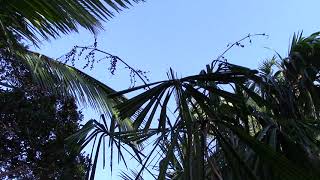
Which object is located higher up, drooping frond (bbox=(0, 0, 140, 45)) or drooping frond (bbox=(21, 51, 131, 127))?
drooping frond (bbox=(21, 51, 131, 127))

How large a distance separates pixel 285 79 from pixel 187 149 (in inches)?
61.8

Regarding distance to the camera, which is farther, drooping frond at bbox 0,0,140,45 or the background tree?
the background tree

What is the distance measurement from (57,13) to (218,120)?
100cm

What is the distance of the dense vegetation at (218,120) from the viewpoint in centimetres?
211

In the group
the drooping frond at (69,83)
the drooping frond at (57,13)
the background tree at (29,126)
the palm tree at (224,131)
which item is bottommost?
the palm tree at (224,131)

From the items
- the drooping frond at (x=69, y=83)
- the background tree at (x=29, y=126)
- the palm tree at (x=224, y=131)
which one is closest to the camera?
the palm tree at (x=224, y=131)

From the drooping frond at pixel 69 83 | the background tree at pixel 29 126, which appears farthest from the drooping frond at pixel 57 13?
the background tree at pixel 29 126

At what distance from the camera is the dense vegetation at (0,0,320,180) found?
2105mm

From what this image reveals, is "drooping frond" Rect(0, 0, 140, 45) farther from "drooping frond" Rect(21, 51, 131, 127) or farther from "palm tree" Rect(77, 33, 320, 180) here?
"drooping frond" Rect(21, 51, 131, 127)

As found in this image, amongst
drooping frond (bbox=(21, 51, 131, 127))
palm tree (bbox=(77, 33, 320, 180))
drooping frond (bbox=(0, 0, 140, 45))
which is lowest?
palm tree (bbox=(77, 33, 320, 180))

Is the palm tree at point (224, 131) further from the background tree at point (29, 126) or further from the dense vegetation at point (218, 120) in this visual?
the background tree at point (29, 126)

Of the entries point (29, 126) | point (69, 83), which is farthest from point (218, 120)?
point (29, 126)

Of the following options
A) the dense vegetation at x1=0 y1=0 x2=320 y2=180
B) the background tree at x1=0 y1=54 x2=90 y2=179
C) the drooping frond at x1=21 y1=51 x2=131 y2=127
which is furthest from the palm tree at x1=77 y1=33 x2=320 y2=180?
the background tree at x1=0 y1=54 x2=90 y2=179

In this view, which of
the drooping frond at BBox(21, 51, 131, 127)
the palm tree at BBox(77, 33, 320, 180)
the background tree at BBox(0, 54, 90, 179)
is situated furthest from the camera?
the background tree at BBox(0, 54, 90, 179)
